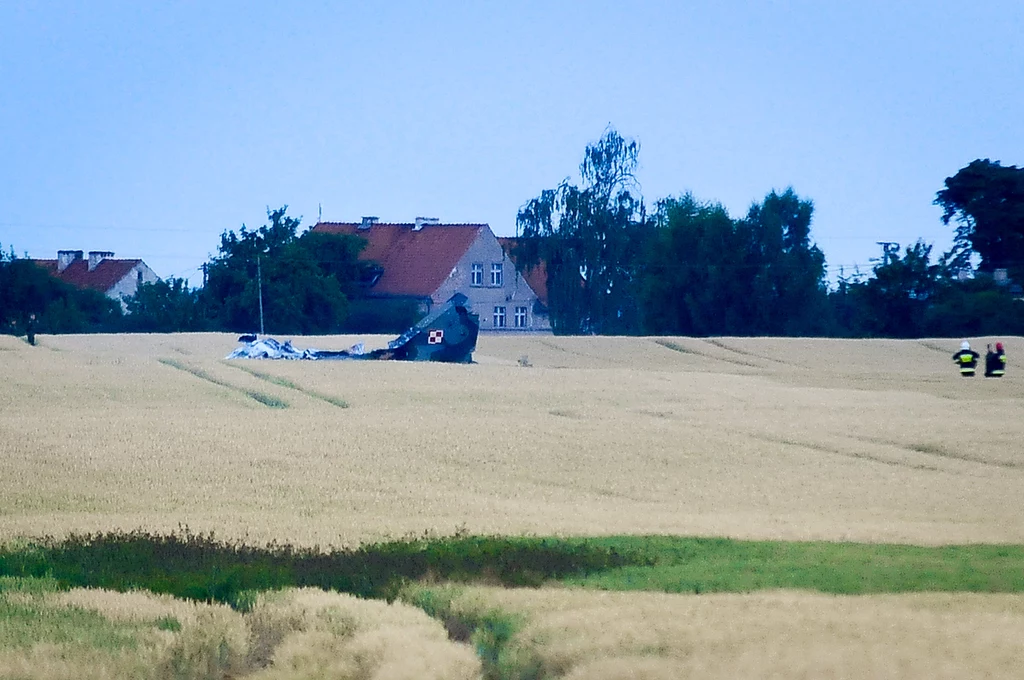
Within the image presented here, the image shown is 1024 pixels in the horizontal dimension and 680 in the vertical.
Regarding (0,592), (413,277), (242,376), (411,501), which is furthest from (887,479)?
(413,277)

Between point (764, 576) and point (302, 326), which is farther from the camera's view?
point (302, 326)

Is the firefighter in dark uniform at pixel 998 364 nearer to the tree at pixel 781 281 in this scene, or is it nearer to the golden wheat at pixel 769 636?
the golden wheat at pixel 769 636

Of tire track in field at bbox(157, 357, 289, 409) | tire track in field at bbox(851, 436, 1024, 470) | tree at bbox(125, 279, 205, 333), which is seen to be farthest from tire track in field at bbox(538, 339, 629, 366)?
tree at bbox(125, 279, 205, 333)

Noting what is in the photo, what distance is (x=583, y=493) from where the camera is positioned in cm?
1510

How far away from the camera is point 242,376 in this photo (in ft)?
94.8

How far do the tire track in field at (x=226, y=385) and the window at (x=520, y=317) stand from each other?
175 ft

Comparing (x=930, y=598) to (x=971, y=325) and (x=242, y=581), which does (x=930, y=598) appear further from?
(x=971, y=325)

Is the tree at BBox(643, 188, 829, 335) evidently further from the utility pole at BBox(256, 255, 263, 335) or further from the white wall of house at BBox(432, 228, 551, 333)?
the utility pole at BBox(256, 255, 263, 335)

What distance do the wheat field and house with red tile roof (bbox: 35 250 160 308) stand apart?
6248 cm

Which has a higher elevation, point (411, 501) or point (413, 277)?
point (413, 277)

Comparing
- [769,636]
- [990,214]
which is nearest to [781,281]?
[990,214]

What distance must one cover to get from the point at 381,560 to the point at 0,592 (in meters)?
2.85

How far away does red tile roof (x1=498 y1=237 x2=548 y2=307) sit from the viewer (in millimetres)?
80812

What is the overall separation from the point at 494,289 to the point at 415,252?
19.1 feet
